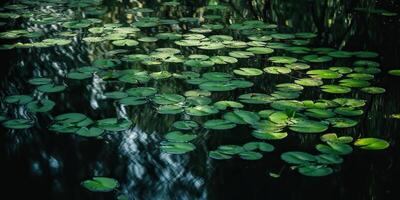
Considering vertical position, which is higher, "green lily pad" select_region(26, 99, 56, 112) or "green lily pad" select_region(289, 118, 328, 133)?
"green lily pad" select_region(26, 99, 56, 112)

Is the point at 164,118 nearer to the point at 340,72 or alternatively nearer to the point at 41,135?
the point at 41,135

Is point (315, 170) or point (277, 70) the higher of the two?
point (277, 70)

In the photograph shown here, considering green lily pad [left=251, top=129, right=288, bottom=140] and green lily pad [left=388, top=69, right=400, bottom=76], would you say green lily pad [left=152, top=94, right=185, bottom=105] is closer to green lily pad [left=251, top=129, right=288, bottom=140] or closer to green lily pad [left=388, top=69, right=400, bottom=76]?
green lily pad [left=251, top=129, right=288, bottom=140]

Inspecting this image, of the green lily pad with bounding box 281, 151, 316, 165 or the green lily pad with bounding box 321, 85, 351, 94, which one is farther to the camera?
the green lily pad with bounding box 321, 85, 351, 94

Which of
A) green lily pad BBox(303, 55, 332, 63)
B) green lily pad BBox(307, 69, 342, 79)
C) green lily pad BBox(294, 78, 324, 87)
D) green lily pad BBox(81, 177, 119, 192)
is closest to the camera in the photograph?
green lily pad BBox(81, 177, 119, 192)

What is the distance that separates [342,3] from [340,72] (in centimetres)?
193

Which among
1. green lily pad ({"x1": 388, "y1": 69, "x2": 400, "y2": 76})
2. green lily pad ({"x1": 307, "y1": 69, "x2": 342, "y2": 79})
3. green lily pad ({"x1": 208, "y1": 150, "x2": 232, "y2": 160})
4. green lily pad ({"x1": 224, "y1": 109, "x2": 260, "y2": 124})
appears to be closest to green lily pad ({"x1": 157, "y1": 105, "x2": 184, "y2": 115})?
green lily pad ({"x1": 224, "y1": 109, "x2": 260, "y2": 124})

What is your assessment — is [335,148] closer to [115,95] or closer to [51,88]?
[115,95]

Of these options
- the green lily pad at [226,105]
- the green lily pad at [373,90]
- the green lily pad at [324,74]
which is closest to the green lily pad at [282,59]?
the green lily pad at [324,74]

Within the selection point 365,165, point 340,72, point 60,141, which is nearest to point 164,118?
point 60,141

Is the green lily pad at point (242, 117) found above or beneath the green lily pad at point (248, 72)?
beneath

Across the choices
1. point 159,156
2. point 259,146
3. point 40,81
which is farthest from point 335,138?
point 40,81

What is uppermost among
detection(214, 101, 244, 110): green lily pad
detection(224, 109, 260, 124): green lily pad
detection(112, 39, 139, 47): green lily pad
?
detection(112, 39, 139, 47): green lily pad

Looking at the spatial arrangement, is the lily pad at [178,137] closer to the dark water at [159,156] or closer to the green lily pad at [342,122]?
the dark water at [159,156]
